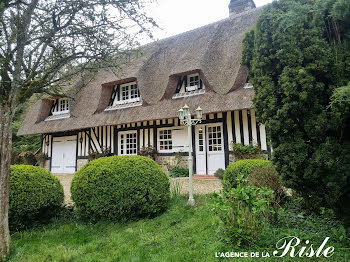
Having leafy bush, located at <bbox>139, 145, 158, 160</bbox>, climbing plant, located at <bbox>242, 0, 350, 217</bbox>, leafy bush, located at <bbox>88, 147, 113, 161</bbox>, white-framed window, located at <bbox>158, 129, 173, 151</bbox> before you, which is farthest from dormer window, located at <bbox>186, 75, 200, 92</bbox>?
climbing plant, located at <bbox>242, 0, 350, 217</bbox>

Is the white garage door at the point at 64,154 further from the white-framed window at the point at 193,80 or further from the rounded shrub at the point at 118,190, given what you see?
the rounded shrub at the point at 118,190

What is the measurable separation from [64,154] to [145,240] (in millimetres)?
12111

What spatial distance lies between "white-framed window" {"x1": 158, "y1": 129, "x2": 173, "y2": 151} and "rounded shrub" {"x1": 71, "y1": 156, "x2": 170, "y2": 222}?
19.5ft

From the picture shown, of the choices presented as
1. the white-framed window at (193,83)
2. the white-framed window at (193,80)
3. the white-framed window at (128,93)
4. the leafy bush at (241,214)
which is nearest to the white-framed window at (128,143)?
the white-framed window at (128,93)

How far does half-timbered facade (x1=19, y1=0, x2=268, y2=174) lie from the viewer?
8.95 m

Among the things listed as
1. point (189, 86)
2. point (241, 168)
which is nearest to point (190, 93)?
point (189, 86)

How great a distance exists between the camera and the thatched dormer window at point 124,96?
11523 mm

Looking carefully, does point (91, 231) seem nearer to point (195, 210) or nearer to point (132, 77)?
point (195, 210)

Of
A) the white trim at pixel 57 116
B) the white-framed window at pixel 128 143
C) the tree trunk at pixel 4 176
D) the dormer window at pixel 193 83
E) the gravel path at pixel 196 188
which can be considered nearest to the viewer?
the tree trunk at pixel 4 176

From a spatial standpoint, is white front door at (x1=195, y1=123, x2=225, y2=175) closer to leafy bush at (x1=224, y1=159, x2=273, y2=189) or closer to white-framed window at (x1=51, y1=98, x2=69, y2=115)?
leafy bush at (x1=224, y1=159, x2=273, y2=189)

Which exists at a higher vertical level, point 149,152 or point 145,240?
point 149,152

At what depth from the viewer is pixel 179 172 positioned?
966cm

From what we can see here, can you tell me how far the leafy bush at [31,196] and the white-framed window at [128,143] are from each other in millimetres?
6933

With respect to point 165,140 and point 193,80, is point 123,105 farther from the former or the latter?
point 193,80
